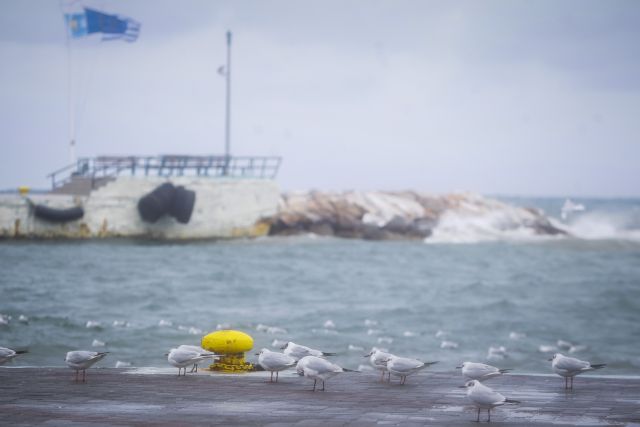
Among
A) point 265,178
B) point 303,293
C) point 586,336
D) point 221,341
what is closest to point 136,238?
point 265,178

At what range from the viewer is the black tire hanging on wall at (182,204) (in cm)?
4072

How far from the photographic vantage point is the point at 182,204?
40.7m

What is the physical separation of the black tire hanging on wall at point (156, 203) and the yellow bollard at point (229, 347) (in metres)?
29.8

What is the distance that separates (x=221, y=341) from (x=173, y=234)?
31530 millimetres

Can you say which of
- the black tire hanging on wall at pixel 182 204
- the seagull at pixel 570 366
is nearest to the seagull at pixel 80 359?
the seagull at pixel 570 366

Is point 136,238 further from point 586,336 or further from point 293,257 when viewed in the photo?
point 586,336

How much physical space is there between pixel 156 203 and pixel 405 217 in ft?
58.3

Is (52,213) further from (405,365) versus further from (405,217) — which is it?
(405,365)

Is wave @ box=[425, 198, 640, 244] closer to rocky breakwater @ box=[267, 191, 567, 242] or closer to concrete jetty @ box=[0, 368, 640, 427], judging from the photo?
rocky breakwater @ box=[267, 191, 567, 242]

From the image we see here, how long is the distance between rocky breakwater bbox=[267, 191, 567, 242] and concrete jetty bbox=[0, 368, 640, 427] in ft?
116

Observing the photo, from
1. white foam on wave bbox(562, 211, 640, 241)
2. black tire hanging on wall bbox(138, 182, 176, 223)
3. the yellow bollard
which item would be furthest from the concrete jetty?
white foam on wave bbox(562, 211, 640, 241)

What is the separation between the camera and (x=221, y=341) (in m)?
10.7

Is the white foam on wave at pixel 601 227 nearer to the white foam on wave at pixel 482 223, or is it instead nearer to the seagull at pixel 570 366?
the white foam on wave at pixel 482 223

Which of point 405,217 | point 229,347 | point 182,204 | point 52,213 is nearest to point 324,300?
point 229,347
